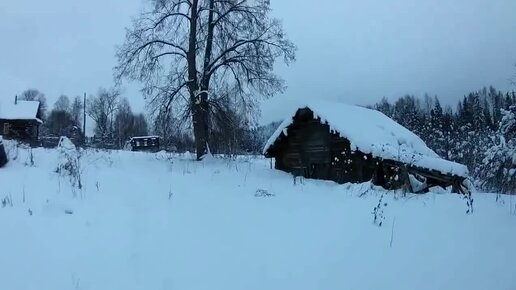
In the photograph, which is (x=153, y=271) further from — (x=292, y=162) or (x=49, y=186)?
(x=292, y=162)

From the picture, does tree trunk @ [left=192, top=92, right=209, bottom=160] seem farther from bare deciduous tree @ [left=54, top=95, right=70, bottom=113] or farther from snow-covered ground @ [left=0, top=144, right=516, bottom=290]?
bare deciduous tree @ [left=54, top=95, right=70, bottom=113]

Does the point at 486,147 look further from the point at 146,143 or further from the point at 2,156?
the point at 146,143

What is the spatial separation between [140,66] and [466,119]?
145 ft

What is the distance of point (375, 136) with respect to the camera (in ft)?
55.7

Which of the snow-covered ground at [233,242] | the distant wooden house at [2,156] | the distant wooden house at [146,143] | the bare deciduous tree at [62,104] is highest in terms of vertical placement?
the bare deciduous tree at [62,104]

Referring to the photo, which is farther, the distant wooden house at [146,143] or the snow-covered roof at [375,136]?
the distant wooden house at [146,143]

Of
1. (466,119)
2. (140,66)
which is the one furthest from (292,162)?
(466,119)

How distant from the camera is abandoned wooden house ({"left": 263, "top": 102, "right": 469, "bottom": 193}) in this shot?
52.2 feet

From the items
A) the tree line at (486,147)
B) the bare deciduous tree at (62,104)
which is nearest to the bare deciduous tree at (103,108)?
the bare deciduous tree at (62,104)

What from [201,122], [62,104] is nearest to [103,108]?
[62,104]

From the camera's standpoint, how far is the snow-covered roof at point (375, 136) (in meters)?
15.7

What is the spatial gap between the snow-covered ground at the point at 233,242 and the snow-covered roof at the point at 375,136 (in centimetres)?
804

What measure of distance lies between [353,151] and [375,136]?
1305 mm

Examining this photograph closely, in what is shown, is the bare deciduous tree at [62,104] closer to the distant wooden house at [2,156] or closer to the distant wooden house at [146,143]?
the distant wooden house at [146,143]
